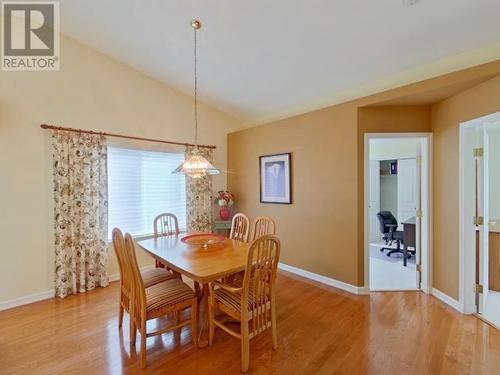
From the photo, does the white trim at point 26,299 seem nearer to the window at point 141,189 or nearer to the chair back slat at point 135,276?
the window at point 141,189

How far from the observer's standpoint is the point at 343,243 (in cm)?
328

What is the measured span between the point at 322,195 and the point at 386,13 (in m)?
2.12

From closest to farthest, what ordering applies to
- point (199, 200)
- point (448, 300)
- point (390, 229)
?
point (448, 300)
point (199, 200)
point (390, 229)

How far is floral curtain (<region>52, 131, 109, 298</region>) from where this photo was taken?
309cm

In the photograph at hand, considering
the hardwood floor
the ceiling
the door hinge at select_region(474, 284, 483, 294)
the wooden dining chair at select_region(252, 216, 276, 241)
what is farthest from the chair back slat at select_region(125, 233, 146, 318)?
the door hinge at select_region(474, 284, 483, 294)

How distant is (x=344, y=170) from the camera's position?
128 inches

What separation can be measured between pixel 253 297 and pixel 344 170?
205 centimetres

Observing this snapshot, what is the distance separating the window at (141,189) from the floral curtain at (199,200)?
134 mm

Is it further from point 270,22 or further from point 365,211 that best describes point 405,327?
point 270,22

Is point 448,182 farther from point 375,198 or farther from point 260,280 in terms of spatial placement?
point 375,198

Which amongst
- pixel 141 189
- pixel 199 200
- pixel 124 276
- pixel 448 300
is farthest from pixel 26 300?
pixel 448 300

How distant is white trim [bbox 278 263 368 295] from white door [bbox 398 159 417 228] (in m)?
2.98

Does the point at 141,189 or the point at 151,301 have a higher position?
the point at 141,189

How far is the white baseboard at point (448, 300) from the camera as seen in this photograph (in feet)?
8.75
